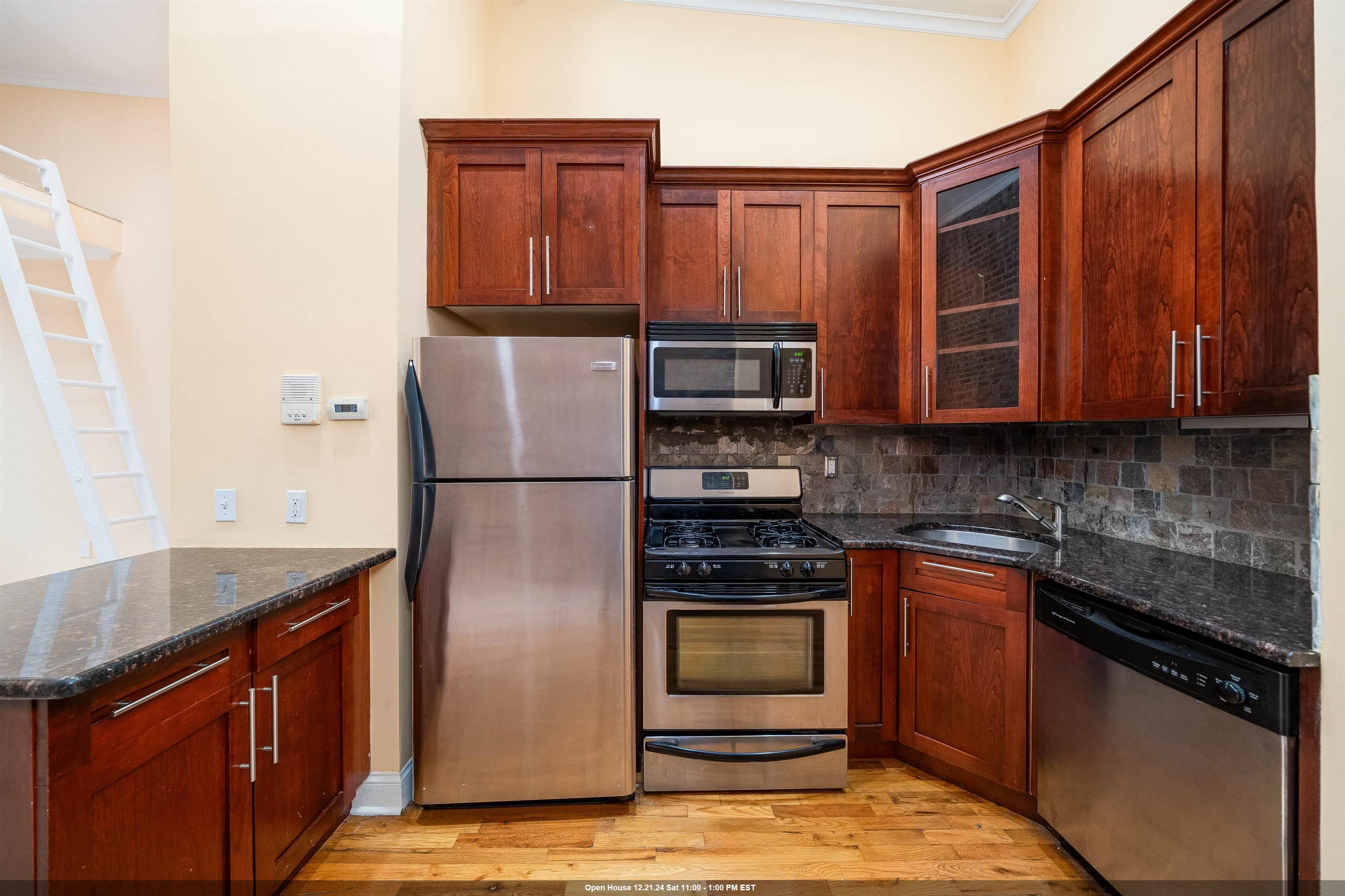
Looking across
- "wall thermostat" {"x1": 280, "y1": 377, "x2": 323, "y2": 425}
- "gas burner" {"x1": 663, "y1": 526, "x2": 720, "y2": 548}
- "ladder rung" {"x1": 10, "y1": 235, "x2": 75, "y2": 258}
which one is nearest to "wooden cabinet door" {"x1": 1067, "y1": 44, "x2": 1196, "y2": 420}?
"gas burner" {"x1": 663, "y1": 526, "x2": 720, "y2": 548}

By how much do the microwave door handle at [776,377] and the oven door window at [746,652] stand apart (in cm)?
87

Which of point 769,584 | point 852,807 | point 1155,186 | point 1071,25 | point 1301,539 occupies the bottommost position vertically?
point 852,807

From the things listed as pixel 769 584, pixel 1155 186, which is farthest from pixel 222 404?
pixel 1155 186

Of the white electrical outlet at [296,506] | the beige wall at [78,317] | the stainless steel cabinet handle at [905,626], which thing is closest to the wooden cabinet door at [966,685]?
the stainless steel cabinet handle at [905,626]

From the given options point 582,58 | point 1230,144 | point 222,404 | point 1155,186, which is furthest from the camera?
point 582,58

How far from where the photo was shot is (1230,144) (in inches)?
56.4

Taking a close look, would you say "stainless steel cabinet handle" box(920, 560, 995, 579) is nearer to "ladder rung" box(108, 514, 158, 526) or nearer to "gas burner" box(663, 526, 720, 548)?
"gas burner" box(663, 526, 720, 548)

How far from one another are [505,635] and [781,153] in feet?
8.65

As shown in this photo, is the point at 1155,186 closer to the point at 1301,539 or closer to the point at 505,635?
the point at 1301,539

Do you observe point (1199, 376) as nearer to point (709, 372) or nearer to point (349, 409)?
point (709, 372)

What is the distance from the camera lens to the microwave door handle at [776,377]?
2.34m

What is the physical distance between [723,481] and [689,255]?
3.45ft

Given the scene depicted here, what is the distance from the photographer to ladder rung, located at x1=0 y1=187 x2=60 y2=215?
91.1 inches

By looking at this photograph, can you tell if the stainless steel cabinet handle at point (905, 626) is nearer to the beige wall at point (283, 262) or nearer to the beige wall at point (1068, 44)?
the beige wall at point (283, 262)
